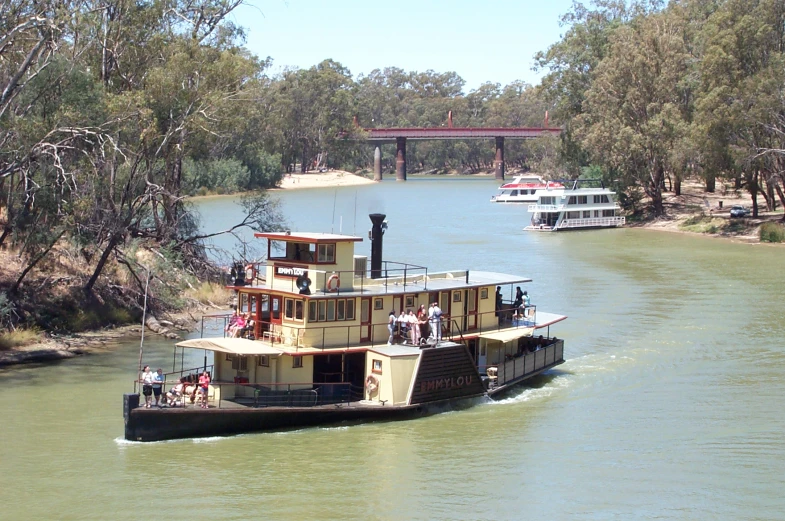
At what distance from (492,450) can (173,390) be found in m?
7.87

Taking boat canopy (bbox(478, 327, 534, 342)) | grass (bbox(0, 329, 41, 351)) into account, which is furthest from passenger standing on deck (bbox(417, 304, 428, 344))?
grass (bbox(0, 329, 41, 351))

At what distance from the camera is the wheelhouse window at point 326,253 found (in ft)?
90.3

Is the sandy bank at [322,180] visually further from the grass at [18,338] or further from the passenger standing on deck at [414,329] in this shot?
the passenger standing on deck at [414,329]

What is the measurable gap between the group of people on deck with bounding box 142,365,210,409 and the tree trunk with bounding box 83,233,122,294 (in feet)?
42.1

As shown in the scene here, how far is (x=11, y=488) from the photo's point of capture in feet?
71.9

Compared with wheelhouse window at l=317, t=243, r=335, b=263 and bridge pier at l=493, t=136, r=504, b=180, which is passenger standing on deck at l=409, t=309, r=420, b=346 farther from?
bridge pier at l=493, t=136, r=504, b=180

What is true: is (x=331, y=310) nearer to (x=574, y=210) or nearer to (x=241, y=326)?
(x=241, y=326)

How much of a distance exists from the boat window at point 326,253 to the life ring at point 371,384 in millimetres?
3253

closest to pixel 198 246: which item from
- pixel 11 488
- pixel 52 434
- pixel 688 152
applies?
pixel 52 434

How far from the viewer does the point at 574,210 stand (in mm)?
85438

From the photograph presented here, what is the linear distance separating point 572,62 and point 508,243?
30.0 m

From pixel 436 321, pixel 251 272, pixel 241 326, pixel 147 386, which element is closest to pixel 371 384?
pixel 436 321

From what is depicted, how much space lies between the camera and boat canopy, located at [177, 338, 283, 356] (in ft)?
83.4

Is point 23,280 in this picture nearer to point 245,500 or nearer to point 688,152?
point 245,500
